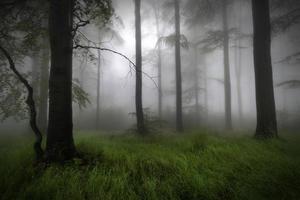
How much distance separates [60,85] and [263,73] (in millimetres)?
6484

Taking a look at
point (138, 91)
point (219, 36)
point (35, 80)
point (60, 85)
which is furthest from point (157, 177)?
point (219, 36)

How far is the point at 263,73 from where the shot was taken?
559cm

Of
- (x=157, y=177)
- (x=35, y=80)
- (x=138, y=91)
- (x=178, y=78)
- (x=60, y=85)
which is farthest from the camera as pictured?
(x=178, y=78)

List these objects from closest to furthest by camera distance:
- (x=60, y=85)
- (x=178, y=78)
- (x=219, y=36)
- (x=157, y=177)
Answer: (x=157, y=177)
(x=60, y=85)
(x=178, y=78)
(x=219, y=36)

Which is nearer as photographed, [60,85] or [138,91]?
[60,85]

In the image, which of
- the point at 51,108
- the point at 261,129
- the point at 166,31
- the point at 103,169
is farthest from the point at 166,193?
the point at 166,31

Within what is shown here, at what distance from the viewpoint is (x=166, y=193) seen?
237cm

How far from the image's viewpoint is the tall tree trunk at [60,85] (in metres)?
3.28

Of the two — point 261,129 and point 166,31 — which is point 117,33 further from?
point 261,129

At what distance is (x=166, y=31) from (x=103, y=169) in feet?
48.9

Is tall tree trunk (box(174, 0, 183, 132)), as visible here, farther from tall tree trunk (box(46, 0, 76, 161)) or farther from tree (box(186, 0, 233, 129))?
tall tree trunk (box(46, 0, 76, 161))

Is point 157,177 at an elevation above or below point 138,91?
below

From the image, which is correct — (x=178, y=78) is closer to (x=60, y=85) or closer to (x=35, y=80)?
(x=60, y=85)

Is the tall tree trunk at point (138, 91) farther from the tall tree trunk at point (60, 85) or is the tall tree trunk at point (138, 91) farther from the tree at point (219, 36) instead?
the tree at point (219, 36)
